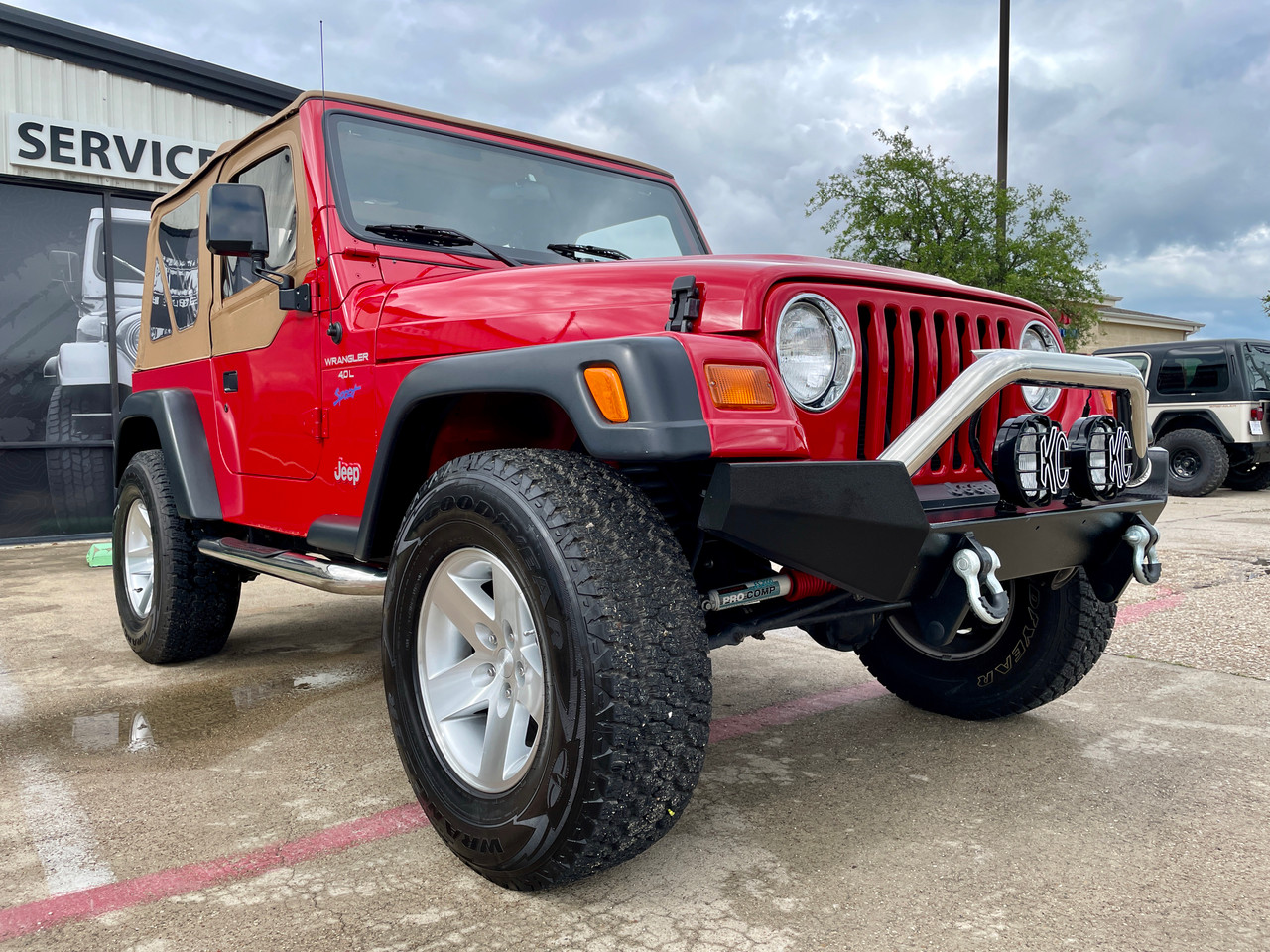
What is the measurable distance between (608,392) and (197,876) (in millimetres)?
1466

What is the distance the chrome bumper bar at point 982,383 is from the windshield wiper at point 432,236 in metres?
1.57

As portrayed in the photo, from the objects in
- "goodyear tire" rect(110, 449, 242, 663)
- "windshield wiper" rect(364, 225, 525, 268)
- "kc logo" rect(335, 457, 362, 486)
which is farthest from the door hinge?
"goodyear tire" rect(110, 449, 242, 663)

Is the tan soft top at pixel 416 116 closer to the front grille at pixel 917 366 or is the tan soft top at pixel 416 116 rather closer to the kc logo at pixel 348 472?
the kc logo at pixel 348 472

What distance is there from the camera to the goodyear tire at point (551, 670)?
6.19 feet

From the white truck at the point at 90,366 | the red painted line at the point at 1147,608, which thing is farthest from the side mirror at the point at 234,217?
the white truck at the point at 90,366

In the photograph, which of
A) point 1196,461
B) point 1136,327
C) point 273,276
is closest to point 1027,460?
point 273,276

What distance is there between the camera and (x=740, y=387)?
75.9 inches

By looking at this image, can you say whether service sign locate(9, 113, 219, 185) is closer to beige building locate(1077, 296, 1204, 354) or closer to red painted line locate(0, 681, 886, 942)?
red painted line locate(0, 681, 886, 942)

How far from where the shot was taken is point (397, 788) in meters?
2.75

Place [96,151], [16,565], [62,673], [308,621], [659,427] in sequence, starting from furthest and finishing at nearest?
[96,151], [16,565], [308,621], [62,673], [659,427]

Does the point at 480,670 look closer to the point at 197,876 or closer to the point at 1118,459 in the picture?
the point at 197,876

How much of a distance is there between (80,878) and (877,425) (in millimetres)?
2106

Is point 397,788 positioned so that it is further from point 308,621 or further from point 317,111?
point 308,621

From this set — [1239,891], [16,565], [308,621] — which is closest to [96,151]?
[16,565]
